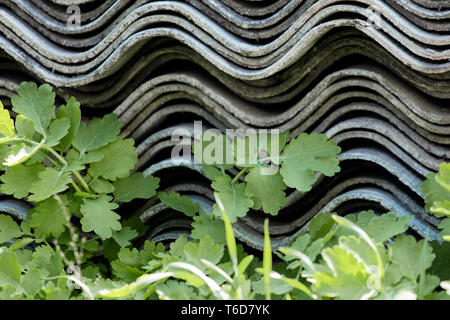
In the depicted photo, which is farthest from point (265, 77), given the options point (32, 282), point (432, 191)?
point (32, 282)

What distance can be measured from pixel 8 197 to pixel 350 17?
1.66 metres

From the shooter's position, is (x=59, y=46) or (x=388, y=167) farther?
(x=59, y=46)

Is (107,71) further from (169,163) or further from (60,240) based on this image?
(60,240)

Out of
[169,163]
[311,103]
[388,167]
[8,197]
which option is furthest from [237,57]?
[8,197]

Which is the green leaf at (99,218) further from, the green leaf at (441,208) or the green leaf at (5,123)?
the green leaf at (441,208)

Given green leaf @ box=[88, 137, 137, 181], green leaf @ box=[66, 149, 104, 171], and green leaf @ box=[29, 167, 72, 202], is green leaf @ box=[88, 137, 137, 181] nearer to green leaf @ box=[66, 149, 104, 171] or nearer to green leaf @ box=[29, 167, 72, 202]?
green leaf @ box=[66, 149, 104, 171]

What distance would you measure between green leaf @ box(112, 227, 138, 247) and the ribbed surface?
0.74ft

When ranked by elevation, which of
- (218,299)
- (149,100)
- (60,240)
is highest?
(149,100)

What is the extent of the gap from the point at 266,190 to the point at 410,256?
1.83 ft

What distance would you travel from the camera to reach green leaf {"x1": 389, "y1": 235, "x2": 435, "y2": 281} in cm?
175

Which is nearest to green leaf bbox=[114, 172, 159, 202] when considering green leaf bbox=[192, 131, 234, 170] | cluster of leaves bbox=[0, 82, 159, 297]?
cluster of leaves bbox=[0, 82, 159, 297]

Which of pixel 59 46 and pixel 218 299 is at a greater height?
pixel 59 46

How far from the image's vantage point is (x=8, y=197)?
110 inches

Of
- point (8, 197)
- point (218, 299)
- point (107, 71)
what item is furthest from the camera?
point (8, 197)
